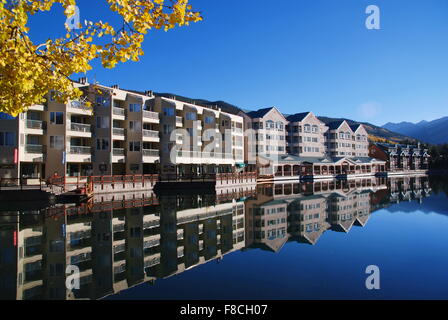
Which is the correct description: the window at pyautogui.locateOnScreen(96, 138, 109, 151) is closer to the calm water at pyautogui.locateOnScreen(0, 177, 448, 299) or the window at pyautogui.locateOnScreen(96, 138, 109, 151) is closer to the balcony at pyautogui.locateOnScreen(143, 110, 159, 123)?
the balcony at pyautogui.locateOnScreen(143, 110, 159, 123)

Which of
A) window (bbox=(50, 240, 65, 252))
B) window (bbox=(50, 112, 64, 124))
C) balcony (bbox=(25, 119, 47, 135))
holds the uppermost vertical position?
window (bbox=(50, 112, 64, 124))

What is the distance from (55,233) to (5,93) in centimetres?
1049

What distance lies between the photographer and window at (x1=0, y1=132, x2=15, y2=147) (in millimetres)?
33406

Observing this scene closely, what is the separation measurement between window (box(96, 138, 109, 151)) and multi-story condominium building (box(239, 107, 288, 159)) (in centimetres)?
3523

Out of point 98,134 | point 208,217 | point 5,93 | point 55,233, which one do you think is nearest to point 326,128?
point 98,134

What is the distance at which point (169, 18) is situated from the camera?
663cm

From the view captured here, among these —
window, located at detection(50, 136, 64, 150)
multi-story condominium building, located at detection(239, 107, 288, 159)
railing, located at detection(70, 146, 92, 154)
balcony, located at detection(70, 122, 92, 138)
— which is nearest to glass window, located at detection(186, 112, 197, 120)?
balcony, located at detection(70, 122, 92, 138)

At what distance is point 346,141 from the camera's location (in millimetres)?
100625

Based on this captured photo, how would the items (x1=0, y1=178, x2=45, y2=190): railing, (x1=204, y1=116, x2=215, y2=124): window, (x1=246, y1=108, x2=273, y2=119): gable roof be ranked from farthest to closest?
(x1=246, y1=108, x2=273, y2=119): gable roof, (x1=204, y1=116, x2=215, y2=124): window, (x1=0, y1=178, x2=45, y2=190): railing

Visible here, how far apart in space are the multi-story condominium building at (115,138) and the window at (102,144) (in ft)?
0.16

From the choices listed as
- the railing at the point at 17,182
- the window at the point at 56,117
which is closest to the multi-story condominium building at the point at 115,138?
the window at the point at 56,117

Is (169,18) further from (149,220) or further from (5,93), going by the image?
(149,220)
